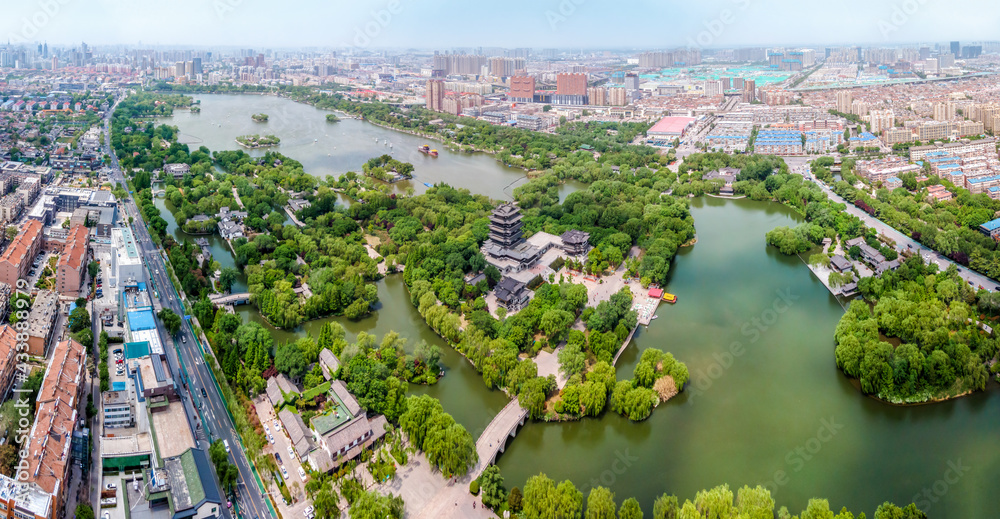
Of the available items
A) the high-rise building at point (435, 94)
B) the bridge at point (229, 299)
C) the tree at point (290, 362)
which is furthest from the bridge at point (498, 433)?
the high-rise building at point (435, 94)

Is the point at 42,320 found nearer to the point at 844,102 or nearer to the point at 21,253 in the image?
the point at 21,253

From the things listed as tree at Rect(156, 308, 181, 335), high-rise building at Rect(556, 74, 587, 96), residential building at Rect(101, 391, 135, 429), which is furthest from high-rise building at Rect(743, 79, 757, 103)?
residential building at Rect(101, 391, 135, 429)

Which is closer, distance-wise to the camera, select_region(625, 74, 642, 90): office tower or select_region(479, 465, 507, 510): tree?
select_region(479, 465, 507, 510): tree

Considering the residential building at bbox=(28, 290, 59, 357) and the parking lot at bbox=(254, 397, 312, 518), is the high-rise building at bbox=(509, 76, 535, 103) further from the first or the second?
the parking lot at bbox=(254, 397, 312, 518)

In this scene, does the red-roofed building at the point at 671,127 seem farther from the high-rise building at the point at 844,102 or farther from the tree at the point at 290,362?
the tree at the point at 290,362

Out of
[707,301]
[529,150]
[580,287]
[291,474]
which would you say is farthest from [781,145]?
[291,474]

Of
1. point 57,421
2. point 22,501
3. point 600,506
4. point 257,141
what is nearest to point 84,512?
point 22,501
